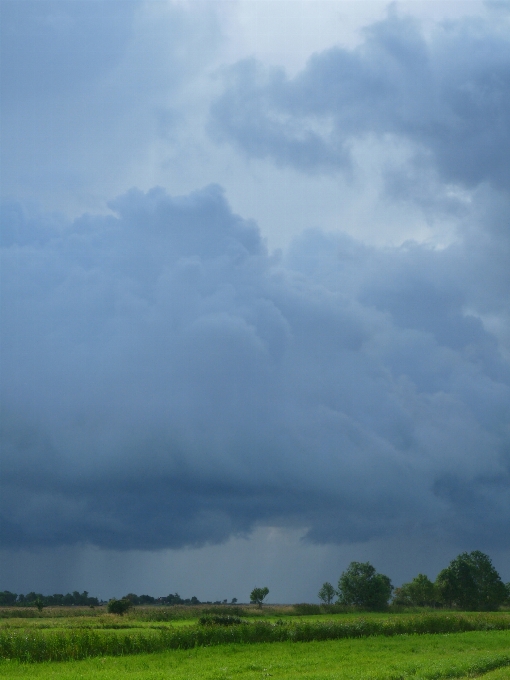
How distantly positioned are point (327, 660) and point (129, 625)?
5980 centimetres

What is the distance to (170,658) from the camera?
2013 inches

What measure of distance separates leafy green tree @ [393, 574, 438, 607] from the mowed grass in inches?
4745

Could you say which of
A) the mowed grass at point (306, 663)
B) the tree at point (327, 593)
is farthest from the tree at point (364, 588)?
the mowed grass at point (306, 663)

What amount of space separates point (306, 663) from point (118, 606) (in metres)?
101

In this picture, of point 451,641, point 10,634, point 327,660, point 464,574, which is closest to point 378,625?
point 451,641

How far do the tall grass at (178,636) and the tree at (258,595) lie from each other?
9841cm

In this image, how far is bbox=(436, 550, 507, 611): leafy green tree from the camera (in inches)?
6565

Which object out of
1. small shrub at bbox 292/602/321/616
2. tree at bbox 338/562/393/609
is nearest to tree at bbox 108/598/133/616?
small shrub at bbox 292/602/321/616

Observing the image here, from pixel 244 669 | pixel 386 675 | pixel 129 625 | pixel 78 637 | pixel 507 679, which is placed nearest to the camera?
pixel 507 679

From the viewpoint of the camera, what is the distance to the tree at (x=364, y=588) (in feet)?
551

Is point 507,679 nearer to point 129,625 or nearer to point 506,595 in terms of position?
point 129,625

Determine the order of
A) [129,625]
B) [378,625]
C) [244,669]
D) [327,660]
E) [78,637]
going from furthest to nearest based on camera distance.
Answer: [129,625] → [378,625] → [78,637] → [327,660] → [244,669]

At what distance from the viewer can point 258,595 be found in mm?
170500

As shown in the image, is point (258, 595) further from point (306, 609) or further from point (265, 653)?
point (265, 653)
